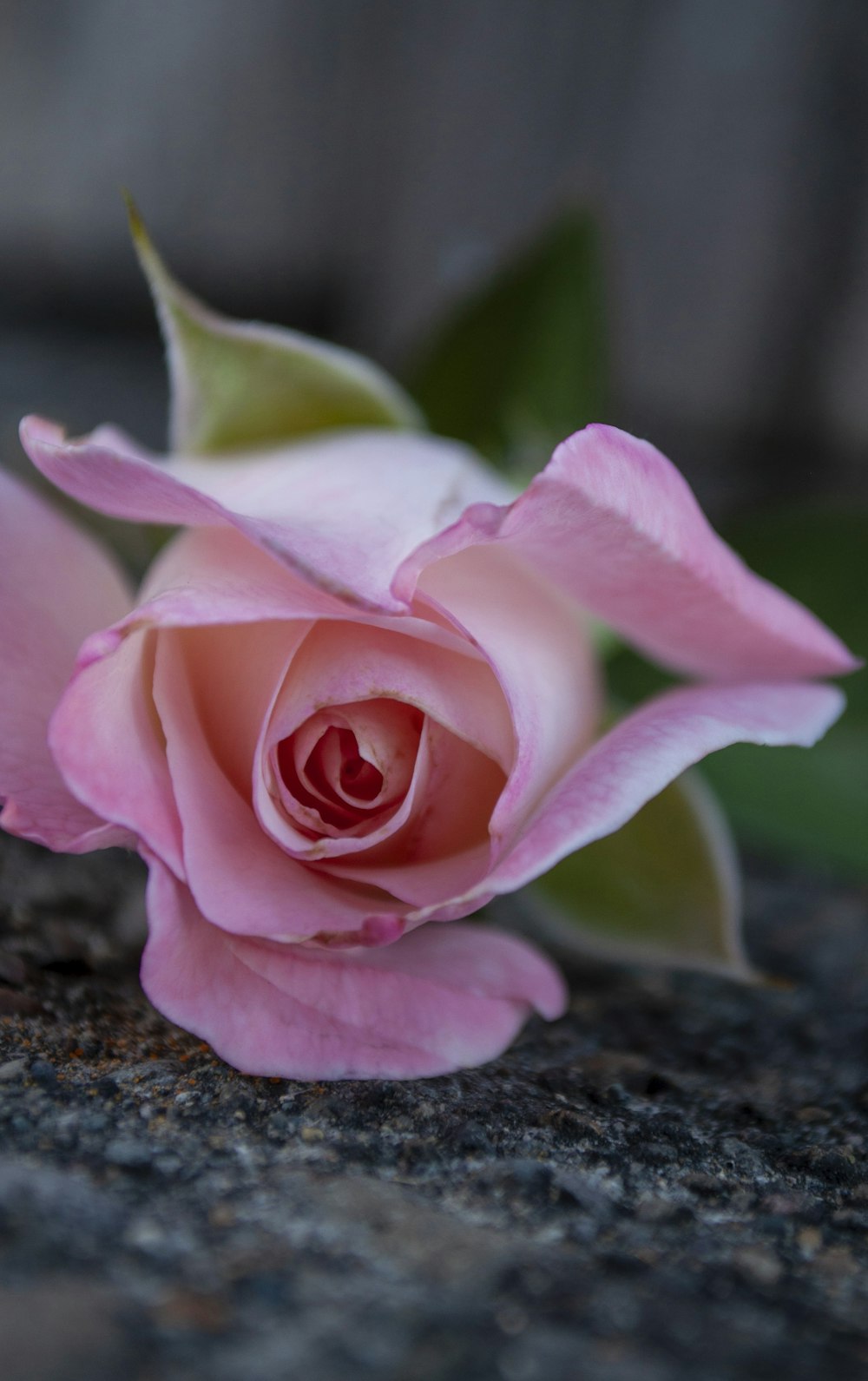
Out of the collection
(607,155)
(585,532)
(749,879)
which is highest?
(607,155)

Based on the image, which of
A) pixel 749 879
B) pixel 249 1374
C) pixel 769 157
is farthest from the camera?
pixel 769 157

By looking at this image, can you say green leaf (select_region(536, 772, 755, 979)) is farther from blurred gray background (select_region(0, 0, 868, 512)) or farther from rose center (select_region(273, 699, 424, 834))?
blurred gray background (select_region(0, 0, 868, 512))

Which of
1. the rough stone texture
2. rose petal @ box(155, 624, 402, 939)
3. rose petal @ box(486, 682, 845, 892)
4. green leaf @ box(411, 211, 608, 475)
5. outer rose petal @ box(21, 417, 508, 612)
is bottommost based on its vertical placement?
the rough stone texture

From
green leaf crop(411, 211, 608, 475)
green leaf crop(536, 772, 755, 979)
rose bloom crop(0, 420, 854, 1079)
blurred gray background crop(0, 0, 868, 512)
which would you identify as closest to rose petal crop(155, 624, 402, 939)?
rose bloom crop(0, 420, 854, 1079)

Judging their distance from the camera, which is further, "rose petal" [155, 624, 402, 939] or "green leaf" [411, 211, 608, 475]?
"green leaf" [411, 211, 608, 475]

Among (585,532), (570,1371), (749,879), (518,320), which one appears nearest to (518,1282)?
(570,1371)

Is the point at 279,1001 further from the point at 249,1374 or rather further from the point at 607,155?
the point at 607,155
